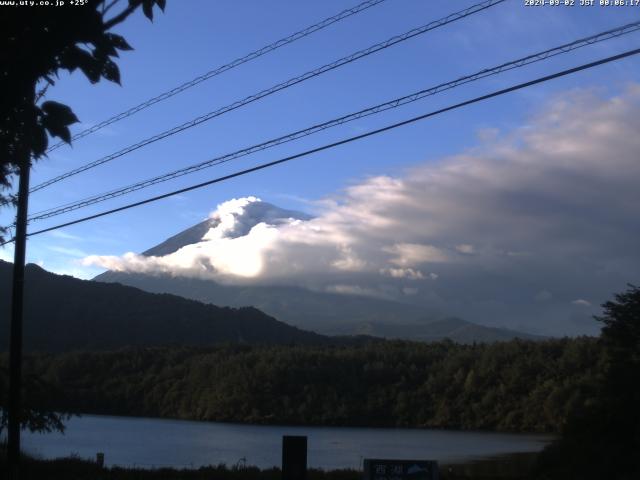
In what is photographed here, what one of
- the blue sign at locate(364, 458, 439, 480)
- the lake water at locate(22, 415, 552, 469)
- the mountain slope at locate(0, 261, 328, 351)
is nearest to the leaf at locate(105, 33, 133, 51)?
the blue sign at locate(364, 458, 439, 480)

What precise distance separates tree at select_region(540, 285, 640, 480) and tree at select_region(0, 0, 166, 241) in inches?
920

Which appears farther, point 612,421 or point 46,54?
point 612,421

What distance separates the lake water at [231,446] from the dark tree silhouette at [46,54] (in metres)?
30.4

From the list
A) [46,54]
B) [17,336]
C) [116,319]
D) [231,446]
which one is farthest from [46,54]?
[116,319]

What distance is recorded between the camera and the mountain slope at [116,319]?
10919cm

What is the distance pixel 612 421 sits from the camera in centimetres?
2809

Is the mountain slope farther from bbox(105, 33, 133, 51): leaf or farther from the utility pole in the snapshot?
bbox(105, 33, 133, 51): leaf

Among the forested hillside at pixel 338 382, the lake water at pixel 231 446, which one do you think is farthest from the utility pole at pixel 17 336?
the forested hillside at pixel 338 382

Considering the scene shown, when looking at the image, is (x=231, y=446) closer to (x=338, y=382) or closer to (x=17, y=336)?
(x=17, y=336)

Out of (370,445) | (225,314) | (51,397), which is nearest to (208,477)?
(51,397)

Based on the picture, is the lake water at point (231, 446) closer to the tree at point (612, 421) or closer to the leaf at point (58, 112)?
the tree at point (612, 421)

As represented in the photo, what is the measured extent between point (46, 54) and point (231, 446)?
48.0m

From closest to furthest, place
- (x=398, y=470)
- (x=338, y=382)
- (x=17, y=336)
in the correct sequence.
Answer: (x=398, y=470), (x=17, y=336), (x=338, y=382)

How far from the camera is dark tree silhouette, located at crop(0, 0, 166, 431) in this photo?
16.8ft
